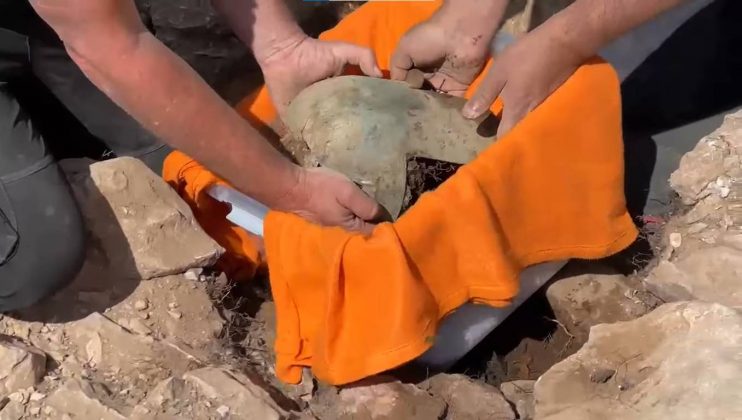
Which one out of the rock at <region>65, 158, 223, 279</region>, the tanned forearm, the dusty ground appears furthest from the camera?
the rock at <region>65, 158, 223, 279</region>

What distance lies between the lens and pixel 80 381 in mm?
1236

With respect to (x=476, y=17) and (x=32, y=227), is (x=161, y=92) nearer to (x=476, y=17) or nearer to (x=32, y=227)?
(x=32, y=227)

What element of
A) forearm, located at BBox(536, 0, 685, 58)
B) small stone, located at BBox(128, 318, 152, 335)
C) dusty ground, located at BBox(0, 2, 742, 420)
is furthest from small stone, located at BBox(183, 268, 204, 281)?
forearm, located at BBox(536, 0, 685, 58)

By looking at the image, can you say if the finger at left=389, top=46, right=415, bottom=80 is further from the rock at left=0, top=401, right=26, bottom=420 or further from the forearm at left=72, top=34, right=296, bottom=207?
the rock at left=0, top=401, right=26, bottom=420

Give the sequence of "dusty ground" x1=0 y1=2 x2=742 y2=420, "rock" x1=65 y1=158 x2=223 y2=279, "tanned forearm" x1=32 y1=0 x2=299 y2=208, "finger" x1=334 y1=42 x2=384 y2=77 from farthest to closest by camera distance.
Result: 1. "finger" x1=334 y1=42 x2=384 y2=77
2. "rock" x1=65 y1=158 x2=223 y2=279
3. "dusty ground" x1=0 y1=2 x2=742 y2=420
4. "tanned forearm" x1=32 y1=0 x2=299 y2=208

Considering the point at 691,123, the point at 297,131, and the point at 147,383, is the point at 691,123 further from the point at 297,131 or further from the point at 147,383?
the point at 147,383

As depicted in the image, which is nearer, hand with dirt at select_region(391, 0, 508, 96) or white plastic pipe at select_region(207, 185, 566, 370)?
white plastic pipe at select_region(207, 185, 566, 370)

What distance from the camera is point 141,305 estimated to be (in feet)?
4.46

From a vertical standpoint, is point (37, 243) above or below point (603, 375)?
above

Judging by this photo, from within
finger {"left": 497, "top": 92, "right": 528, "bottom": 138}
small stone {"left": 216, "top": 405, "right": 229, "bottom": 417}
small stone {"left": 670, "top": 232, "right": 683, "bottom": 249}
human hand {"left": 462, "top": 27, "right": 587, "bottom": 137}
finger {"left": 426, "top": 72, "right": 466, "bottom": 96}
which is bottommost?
small stone {"left": 216, "top": 405, "right": 229, "bottom": 417}

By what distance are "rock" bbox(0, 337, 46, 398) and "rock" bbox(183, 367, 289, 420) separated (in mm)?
216

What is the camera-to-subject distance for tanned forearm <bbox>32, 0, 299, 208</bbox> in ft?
3.47

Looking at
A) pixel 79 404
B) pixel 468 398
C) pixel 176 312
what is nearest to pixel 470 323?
pixel 468 398

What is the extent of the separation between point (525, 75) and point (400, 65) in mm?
264
